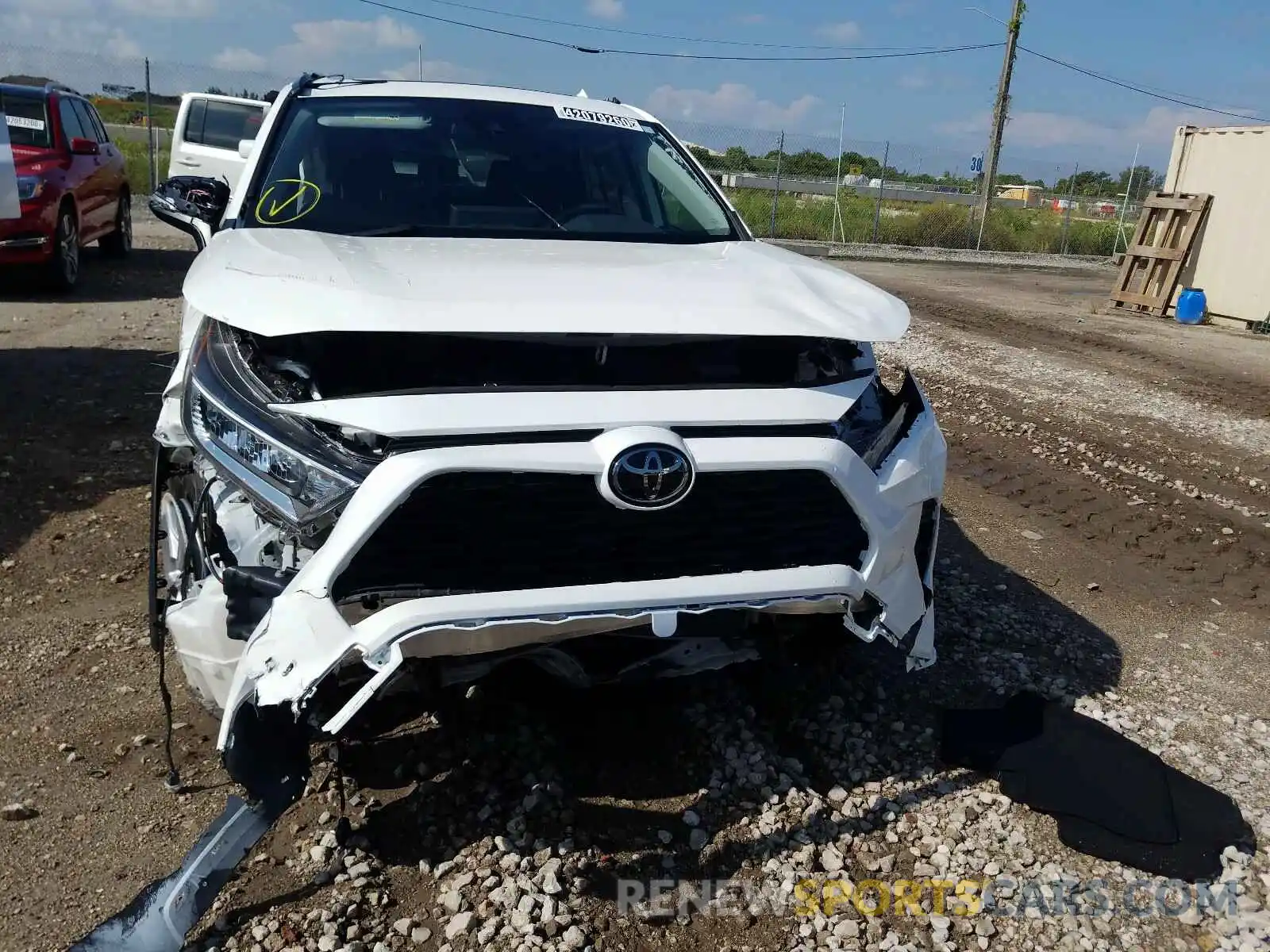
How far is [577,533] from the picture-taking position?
2.31m

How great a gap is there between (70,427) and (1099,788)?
5391 millimetres

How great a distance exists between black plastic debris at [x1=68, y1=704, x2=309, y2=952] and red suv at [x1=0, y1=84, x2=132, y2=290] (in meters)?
7.94

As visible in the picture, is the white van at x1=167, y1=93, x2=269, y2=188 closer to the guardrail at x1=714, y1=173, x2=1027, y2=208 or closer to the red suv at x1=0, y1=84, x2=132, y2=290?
the red suv at x1=0, y1=84, x2=132, y2=290

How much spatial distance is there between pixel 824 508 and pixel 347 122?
2400 mm

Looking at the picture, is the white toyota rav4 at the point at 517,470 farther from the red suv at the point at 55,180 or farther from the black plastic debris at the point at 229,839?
the red suv at the point at 55,180

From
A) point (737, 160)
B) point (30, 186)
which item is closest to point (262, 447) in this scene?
point (30, 186)

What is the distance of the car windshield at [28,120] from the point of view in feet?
32.0

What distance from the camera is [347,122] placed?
3.81 m

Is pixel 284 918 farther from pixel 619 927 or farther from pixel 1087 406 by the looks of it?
pixel 1087 406

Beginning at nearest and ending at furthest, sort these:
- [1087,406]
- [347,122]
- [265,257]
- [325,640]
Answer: [325,640] → [265,257] → [347,122] → [1087,406]

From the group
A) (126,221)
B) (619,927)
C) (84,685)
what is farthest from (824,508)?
(126,221)

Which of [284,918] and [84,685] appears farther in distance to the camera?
[84,685]

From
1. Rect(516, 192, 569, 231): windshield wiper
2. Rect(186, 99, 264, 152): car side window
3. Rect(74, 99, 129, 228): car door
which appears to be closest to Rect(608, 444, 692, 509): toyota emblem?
Rect(516, 192, 569, 231): windshield wiper

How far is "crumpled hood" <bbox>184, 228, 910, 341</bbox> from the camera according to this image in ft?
7.83
